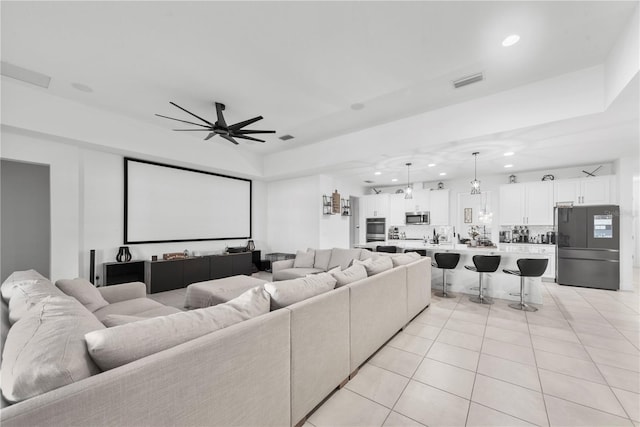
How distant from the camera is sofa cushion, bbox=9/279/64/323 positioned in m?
1.58

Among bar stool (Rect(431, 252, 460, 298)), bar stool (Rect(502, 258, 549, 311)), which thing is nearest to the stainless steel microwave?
bar stool (Rect(431, 252, 460, 298))

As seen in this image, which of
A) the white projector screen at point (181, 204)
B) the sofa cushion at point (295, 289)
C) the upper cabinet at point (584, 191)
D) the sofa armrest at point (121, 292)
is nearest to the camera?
the sofa cushion at point (295, 289)

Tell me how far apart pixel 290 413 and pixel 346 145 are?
478cm

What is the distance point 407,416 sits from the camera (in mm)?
1896

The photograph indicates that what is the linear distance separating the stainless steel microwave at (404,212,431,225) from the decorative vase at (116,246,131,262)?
7184 millimetres

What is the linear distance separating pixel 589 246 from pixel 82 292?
8432mm

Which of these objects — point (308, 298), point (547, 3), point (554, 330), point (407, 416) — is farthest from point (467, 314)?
point (547, 3)

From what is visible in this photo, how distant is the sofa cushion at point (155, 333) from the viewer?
1.06 meters

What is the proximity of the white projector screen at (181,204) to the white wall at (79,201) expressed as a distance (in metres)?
0.18

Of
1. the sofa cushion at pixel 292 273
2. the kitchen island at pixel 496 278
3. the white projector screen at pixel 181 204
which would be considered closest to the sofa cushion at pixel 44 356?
the sofa cushion at pixel 292 273

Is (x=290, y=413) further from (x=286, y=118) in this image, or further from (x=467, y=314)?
(x=286, y=118)

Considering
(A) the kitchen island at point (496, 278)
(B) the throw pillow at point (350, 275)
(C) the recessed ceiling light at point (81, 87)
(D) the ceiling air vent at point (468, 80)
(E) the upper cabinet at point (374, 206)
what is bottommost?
(A) the kitchen island at point (496, 278)

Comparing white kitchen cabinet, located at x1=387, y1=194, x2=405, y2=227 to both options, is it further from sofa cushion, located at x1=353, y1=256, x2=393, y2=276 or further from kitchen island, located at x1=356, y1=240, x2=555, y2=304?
sofa cushion, located at x1=353, y1=256, x2=393, y2=276

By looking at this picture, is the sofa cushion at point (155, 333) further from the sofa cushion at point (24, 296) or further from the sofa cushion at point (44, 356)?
the sofa cushion at point (24, 296)
